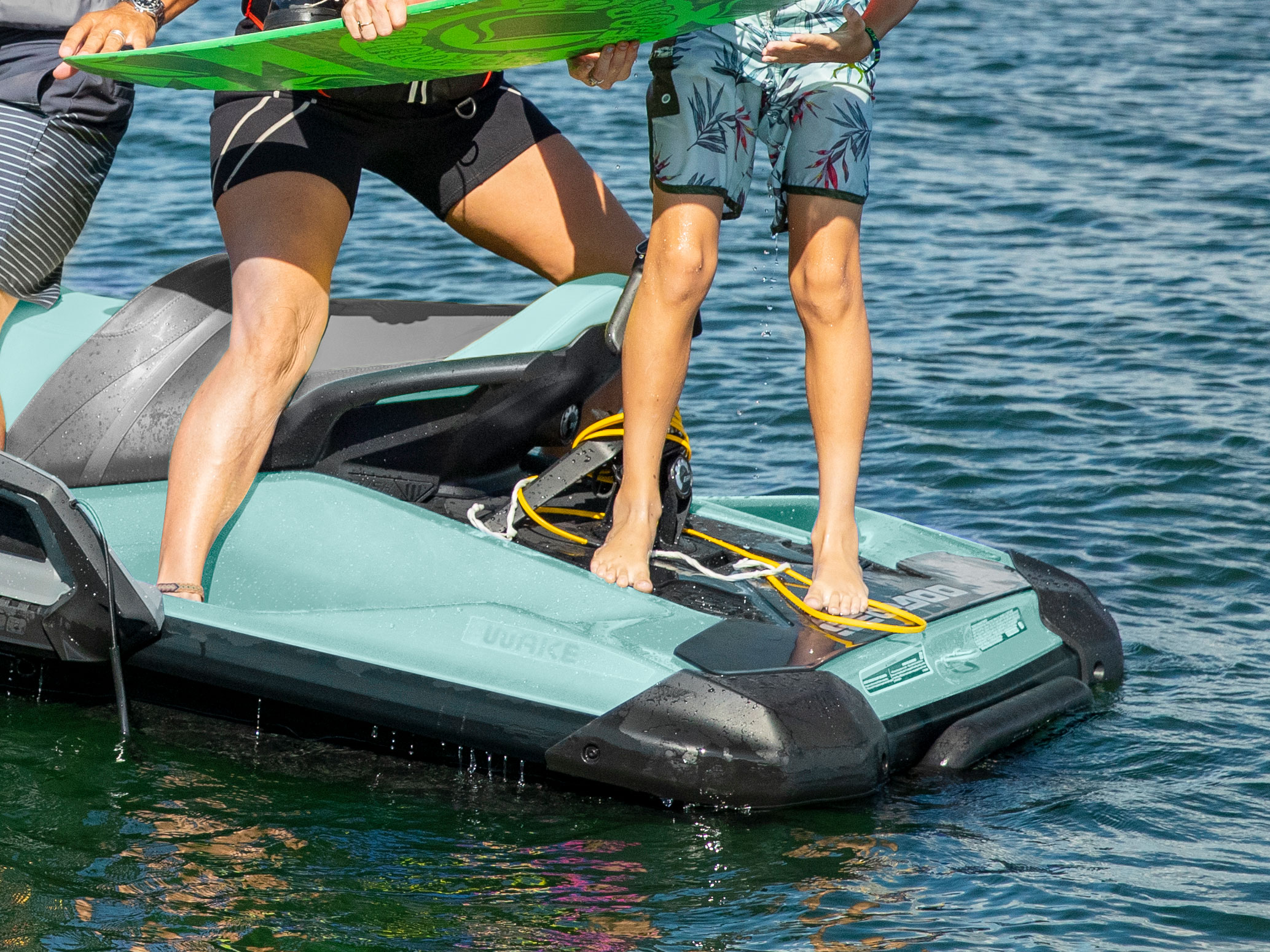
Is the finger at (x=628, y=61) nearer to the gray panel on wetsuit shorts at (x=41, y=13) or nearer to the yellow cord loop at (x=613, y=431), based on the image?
the yellow cord loop at (x=613, y=431)

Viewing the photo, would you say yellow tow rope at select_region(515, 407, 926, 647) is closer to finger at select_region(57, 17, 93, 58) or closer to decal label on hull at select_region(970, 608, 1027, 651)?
decal label on hull at select_region(970, 608, 1027, 651)

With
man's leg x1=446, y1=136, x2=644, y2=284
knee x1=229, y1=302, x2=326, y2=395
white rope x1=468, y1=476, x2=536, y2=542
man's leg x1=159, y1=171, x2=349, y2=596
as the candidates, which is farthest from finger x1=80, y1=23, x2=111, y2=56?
white rope x1=468, y1=476, x2=536, y2=542

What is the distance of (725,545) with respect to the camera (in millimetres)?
3625

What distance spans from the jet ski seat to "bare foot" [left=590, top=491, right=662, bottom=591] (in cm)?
40

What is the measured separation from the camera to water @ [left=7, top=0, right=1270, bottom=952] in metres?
2.76

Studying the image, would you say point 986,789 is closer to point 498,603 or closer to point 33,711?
point 498,603

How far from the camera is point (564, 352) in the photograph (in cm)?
359

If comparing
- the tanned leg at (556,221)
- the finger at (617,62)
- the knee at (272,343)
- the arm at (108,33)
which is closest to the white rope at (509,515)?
the tanned leg at (556,221)

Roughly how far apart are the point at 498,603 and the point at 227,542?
0.63 meters

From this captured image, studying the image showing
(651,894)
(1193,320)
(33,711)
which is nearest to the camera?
(651,894)

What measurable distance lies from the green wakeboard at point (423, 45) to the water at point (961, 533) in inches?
52.7

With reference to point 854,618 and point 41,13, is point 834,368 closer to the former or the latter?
point 854,618

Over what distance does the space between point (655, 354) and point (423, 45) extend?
Answer: 742 mm

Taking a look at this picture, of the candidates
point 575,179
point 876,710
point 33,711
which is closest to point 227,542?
point 33,711
